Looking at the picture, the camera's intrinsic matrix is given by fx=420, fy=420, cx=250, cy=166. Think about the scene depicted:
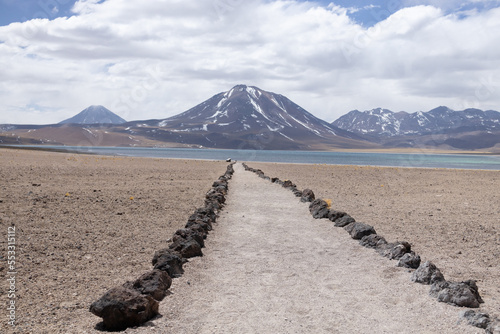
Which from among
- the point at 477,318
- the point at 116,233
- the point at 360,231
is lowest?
the point at 116,233

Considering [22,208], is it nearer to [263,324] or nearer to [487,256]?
[263,324]

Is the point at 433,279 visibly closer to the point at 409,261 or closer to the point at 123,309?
the point at 409,261

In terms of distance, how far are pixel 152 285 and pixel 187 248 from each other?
7.13 feet

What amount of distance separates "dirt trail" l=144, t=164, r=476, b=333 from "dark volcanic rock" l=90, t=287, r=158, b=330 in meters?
0.19

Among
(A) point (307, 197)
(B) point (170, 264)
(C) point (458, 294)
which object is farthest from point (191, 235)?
(A) point (307, 197)

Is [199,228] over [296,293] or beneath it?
over

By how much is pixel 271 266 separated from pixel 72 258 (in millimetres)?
3710

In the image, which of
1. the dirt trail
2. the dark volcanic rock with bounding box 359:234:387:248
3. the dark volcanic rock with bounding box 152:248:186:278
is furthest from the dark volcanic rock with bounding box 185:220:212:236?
the dark volcanic rock with bounding box 359:234:387:248

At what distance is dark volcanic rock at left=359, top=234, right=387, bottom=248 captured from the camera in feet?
28.9

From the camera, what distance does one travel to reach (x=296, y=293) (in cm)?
605

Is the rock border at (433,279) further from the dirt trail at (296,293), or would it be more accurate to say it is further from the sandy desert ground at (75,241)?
the sandy desert ground at (75,241)

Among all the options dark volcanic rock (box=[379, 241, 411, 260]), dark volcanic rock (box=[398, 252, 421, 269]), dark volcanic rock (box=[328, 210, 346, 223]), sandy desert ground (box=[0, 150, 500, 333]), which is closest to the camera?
sandy desert ground (box=[0, 150, 500, 333])

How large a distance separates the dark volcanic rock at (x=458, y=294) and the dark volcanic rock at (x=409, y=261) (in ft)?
4.26

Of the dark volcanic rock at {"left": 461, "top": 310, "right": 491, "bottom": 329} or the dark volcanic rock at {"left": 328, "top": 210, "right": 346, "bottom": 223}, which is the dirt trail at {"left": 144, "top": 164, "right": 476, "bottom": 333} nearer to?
the dark volcanic rock at {"left": 461, "top": 310, "right": 491, "bottom": 329}
